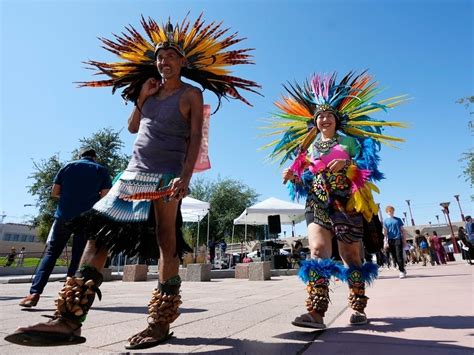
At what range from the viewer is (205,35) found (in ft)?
8.45

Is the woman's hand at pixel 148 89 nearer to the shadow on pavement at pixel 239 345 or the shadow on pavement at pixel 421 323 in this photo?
the shadow on pavement at pixel 239 345

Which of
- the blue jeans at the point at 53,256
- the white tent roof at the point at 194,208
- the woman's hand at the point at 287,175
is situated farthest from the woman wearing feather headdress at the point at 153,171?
the white tent roof at the point at 194,208

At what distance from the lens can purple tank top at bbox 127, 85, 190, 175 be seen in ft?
7.27

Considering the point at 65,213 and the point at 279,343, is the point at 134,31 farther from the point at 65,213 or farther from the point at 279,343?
the point at 279,343

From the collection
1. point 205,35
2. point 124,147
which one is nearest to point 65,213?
point 205,35

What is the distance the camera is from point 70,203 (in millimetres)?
3732

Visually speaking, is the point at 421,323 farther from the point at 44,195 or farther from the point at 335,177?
the point at 44,195

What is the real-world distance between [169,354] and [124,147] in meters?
26.7

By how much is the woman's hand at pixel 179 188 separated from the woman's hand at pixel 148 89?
2.59 ft

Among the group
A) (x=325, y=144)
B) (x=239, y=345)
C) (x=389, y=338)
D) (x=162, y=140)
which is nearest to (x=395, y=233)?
(x=325, y=144)

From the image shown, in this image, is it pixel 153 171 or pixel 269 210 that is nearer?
pixel 153 171

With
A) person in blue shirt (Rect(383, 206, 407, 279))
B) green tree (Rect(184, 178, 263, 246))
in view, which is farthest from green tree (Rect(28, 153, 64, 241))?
person in blue shirt (Rect(383, 206, 407, 279))

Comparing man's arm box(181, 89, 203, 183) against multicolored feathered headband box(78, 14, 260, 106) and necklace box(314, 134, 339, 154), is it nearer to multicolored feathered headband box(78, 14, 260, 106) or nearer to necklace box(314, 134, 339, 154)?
multicolored feathered headband box(78, 14, 260, 106)

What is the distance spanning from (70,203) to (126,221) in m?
2.09
